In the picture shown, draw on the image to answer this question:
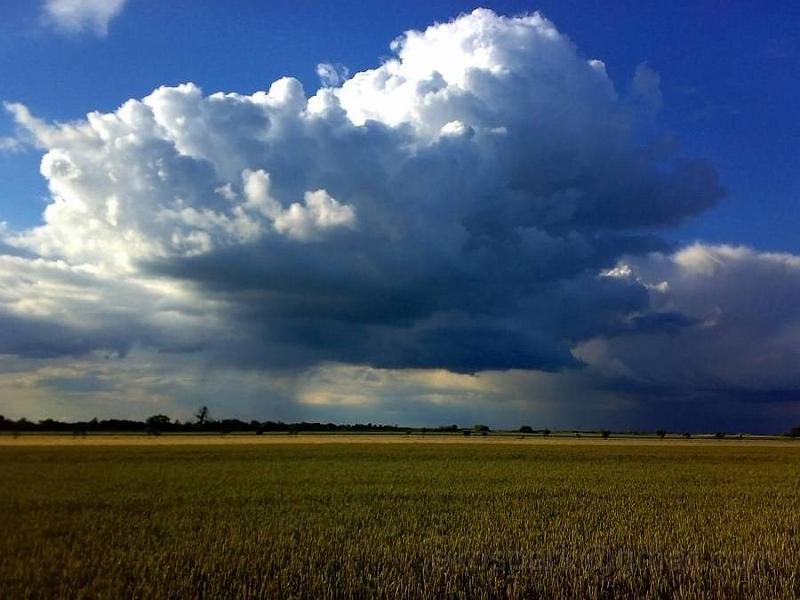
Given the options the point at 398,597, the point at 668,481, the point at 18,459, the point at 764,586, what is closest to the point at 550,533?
the point at 764,586

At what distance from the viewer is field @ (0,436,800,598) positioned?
11.9 metres

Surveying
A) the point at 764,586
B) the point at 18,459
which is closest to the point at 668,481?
the point at 764,586

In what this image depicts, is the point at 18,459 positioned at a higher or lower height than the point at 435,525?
higher

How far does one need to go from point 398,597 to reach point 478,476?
26386 mm

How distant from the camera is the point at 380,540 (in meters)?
16.6

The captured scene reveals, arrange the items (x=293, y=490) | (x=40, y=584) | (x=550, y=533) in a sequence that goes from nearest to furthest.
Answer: (x=40, y=584)
(x=550, y=533)
(x=293, y=490)

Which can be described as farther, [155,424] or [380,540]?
[155,424]

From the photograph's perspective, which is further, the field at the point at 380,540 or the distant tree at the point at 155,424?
the distant tree at the point at 155,424

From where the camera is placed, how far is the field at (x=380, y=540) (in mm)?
11945

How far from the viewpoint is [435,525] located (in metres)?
A: 19.4

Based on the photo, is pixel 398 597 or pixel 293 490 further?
pixel 293 490

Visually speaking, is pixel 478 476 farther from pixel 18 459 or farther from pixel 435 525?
pixel 18 459

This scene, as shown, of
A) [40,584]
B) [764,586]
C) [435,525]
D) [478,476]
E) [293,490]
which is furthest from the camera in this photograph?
[478,476]

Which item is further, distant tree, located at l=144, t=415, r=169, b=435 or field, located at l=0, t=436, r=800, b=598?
distant tree, located at l=144, t=415, r=169, b=435
